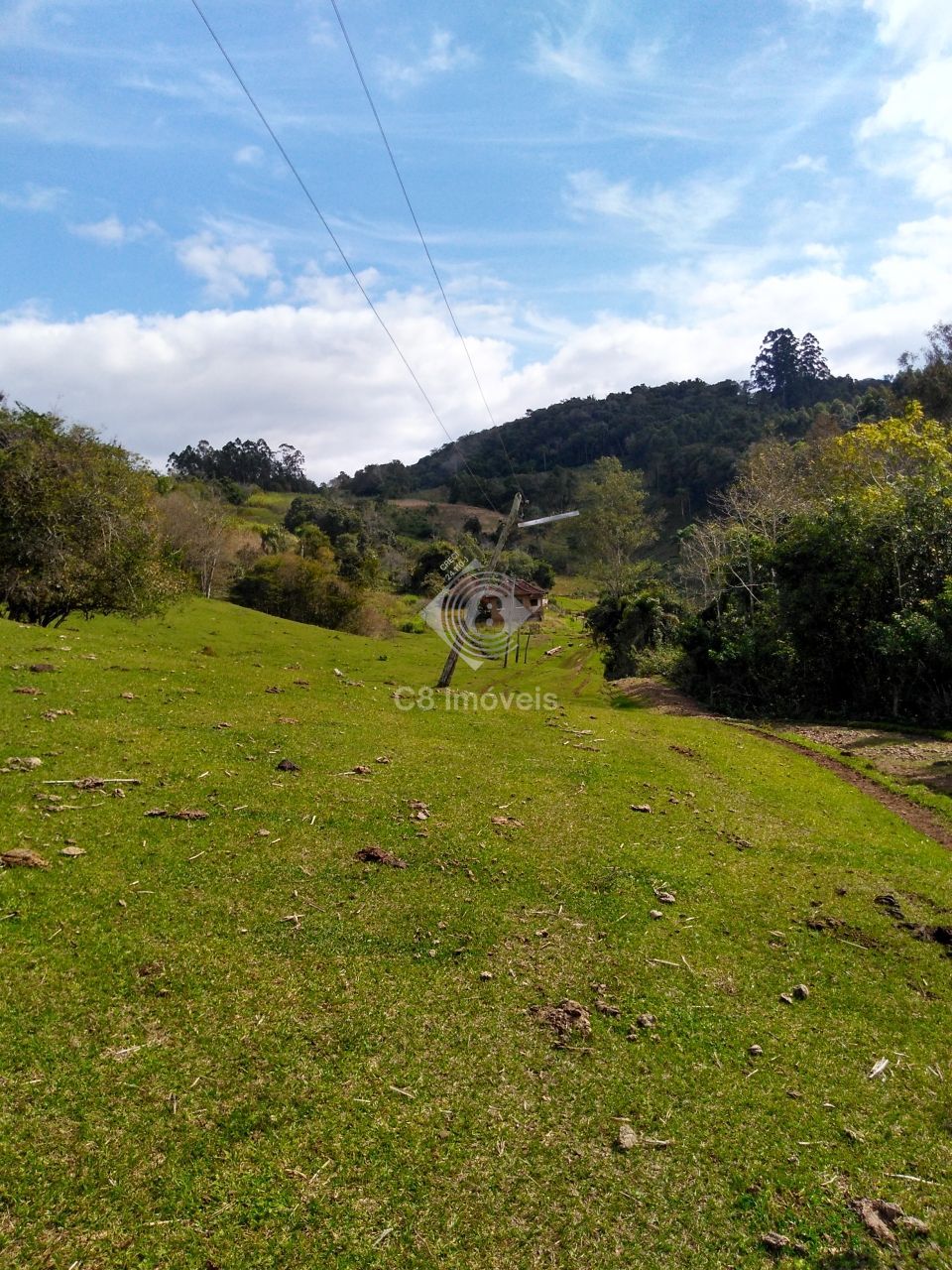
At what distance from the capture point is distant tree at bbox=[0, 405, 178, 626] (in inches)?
1032

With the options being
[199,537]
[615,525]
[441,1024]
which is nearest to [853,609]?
[441,1024]

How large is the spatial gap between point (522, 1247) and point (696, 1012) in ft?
9.83

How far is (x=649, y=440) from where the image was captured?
157m

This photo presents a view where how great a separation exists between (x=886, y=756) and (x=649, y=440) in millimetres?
149666

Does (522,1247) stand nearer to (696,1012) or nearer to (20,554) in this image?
(696,1012)

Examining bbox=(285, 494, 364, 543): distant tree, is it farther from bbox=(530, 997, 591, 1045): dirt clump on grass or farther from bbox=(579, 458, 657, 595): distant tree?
bbox=(530, 997, 591, 1045): dirt clump on grass

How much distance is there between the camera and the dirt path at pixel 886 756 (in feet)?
44.4

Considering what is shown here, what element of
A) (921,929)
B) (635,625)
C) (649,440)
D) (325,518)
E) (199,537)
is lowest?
(921,929)

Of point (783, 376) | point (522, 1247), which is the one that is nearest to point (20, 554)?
point (522, 1247)

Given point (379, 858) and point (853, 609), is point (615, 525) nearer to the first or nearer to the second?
point (853, 609)

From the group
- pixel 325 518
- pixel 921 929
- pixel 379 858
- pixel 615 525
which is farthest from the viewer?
pixel 325 518

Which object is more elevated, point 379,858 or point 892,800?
point 379,858

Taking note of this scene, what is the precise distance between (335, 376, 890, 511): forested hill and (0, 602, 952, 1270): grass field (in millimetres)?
93323

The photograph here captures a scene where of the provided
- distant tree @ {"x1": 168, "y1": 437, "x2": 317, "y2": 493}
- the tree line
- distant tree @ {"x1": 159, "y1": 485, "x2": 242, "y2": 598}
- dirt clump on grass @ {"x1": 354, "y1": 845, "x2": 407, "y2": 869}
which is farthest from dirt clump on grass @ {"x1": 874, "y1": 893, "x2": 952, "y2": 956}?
distant tree @ {"x1": 168, "y1": 437, "x2": 317, "y2": 493}
